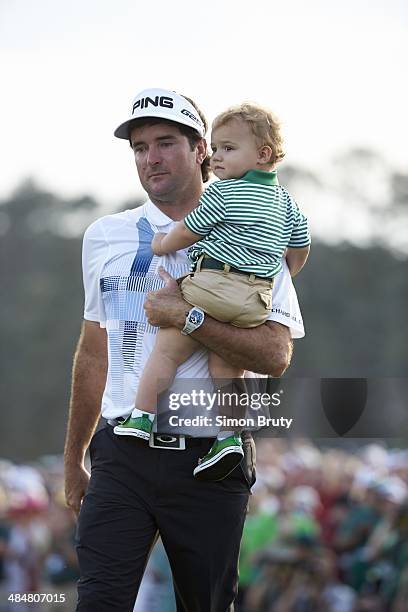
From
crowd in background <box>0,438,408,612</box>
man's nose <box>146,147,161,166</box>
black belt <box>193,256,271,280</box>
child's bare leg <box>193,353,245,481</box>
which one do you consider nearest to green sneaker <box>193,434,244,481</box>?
child's bare leg <box>193,353,245,481</box>

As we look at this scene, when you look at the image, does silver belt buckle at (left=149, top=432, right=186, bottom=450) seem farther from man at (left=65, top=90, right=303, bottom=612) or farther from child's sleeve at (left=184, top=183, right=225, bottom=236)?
child's sleeve at (left=184, top=183, right=225, bottom=236)

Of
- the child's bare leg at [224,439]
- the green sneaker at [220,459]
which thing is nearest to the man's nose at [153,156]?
the child's bare leg at [224,439]

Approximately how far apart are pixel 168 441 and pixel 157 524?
0.32m

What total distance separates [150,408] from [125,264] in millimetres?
612

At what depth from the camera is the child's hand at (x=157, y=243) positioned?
4980mm

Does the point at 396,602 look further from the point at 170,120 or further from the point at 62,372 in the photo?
the point at 62,372

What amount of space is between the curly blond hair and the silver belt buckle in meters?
1.08

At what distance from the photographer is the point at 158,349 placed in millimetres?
4855

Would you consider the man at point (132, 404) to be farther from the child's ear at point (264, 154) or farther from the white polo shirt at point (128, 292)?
the child's ear at point (264, 154)

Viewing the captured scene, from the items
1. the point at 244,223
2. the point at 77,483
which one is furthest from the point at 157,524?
the point at 244,223

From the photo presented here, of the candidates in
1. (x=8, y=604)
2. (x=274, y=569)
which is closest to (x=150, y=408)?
(x=8, y=604)

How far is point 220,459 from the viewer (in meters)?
4.79

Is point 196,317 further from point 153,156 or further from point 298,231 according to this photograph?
point 153,156

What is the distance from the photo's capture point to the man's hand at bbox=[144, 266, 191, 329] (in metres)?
4.81
